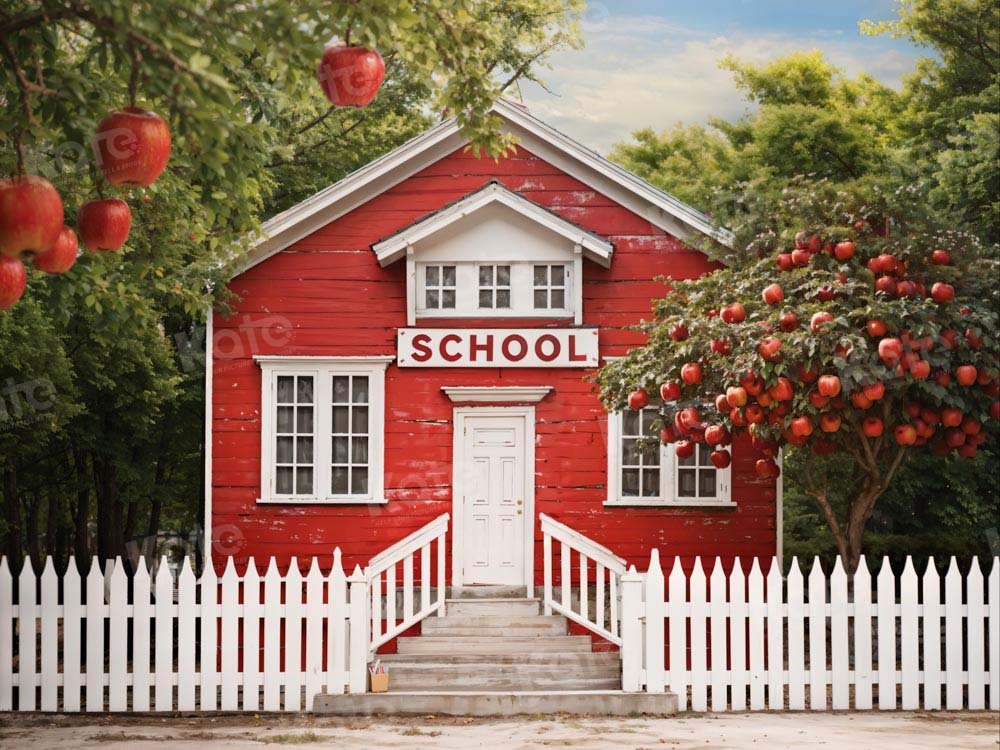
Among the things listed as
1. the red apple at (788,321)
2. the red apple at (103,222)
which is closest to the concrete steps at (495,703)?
the red apple at (788,321)

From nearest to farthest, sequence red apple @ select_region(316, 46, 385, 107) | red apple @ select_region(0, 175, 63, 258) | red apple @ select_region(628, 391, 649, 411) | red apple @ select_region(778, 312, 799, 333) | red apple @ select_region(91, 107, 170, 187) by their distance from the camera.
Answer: red apple @ select_region(0, 175, 63, 258) < red apple @ select_region(91, 107, 170, 187) < red apple @ select_region(316, 46, 385, 107) < red apple @ select_region(778, 312, 799, 333) < red apple @ select_region(628, 391, 649, 411)

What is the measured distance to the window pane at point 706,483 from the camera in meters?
13.7

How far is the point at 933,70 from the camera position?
19672 mm

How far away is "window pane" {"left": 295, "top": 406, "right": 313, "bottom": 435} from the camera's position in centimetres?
1373

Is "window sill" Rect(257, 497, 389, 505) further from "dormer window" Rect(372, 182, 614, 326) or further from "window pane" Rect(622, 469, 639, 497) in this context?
"window pane" Rect(622, 469, 639, 497)

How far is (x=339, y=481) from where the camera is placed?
44.9 ft

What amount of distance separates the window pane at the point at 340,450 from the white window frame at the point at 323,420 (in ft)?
0.18

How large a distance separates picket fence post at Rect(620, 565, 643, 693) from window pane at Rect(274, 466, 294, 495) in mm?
5006

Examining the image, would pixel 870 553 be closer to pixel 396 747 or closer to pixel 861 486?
pixel 861 486

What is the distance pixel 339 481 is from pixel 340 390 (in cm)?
110

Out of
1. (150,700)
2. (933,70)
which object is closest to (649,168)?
(933,70)


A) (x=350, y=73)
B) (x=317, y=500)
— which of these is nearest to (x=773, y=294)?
(x=317, y=500)

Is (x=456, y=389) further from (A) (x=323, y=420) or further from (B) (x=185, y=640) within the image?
(B) (x=185, y=640)

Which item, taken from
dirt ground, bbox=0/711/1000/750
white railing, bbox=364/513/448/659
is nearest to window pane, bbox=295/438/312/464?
white railing, bbox=364/513/448/659
